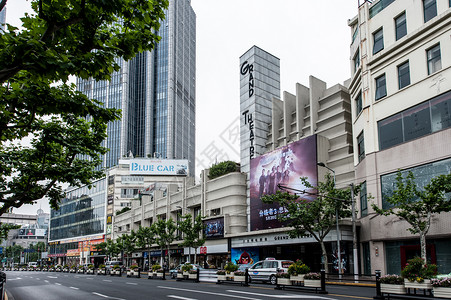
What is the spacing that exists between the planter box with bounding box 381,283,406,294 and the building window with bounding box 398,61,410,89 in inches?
719

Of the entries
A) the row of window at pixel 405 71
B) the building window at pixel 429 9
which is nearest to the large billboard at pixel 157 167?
the row of window at pixel 405 71

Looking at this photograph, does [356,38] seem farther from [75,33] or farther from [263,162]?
[75,33]

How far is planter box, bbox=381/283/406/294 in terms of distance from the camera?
1525cm

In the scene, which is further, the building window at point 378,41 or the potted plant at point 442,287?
the building window at point 378,41

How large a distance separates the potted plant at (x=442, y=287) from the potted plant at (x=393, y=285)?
4.45 feet

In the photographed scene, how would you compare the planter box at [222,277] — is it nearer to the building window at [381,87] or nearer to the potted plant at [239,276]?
the potted plant at [239,276]

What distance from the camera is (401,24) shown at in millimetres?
30016

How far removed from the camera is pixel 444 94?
25.4 meters

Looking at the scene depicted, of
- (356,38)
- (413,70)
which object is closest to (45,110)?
(413,70)

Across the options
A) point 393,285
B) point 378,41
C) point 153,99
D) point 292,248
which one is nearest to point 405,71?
point 378,41

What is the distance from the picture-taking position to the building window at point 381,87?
3115 cm

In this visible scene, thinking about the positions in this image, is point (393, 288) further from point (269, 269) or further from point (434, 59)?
point (434, 59)

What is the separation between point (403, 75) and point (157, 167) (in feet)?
258

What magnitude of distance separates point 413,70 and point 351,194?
1027 centimetres
